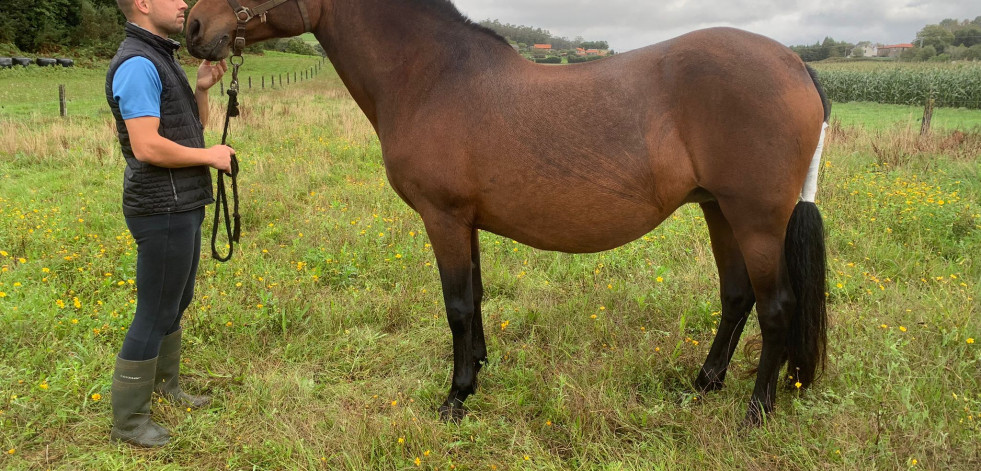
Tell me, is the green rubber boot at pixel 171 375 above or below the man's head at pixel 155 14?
below

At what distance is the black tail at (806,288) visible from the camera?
286 centimetres

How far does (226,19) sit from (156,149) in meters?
0.79

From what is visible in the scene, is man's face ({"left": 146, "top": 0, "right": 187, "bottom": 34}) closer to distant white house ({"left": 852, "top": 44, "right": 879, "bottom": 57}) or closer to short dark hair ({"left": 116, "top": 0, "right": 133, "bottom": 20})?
short dark hair ({"left": 116, "top": 0, "right": 133, "bottom": 20})

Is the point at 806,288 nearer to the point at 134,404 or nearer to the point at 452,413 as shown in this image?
the point at 452,413

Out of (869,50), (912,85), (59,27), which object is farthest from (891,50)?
(59,27)

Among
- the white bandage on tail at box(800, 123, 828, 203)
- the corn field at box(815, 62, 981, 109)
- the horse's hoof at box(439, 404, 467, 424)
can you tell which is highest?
the corn field at box(815, 62, 981, 109)

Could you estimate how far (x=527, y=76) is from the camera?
284cm

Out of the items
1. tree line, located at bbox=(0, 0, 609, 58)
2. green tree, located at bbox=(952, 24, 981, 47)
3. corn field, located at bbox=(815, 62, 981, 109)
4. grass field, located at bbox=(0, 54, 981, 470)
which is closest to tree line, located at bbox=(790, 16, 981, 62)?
green tree, located at bbox=(952, 24, 981, 47)

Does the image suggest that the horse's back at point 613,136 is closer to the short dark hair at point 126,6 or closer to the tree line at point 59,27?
the short dark hair at point 126,6

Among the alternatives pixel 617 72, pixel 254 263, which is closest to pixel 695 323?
pixel 617 72

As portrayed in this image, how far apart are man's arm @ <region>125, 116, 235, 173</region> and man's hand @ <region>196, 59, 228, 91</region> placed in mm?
577

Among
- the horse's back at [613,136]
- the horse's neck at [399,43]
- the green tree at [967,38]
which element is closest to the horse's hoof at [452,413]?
the horse's back at [613,136]

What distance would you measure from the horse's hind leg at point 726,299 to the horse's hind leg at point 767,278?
1.06 feet

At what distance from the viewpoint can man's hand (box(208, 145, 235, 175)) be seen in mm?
2604
